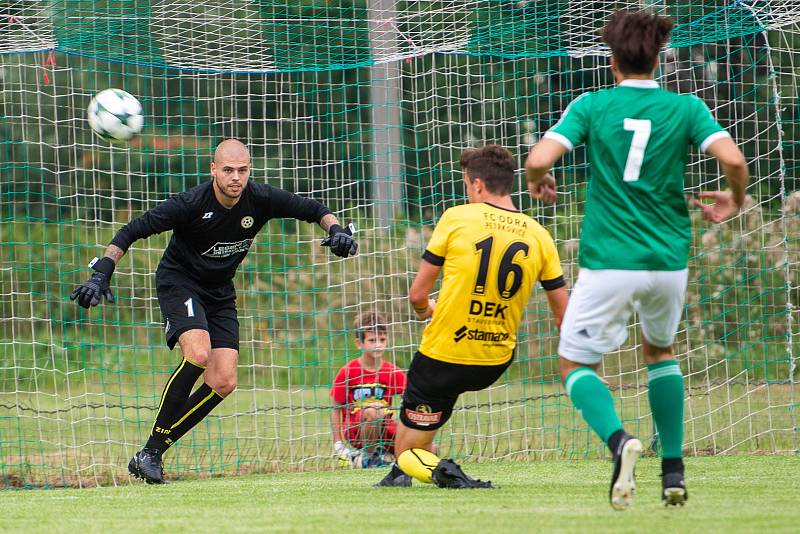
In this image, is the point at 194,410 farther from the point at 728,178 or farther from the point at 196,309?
the point at 728,178

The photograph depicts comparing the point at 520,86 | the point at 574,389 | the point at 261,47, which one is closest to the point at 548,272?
the point at 574,389

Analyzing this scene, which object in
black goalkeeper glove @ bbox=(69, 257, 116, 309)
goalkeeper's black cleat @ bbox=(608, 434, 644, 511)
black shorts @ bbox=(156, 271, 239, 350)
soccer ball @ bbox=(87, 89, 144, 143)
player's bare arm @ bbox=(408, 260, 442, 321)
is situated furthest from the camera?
soccer ball @ bbox=(87, 89, 144, 143)

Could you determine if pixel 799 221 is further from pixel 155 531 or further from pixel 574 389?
pixel 155 531

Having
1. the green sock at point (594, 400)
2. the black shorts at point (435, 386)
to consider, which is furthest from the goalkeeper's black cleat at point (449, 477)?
the green sock at point (594, 400)

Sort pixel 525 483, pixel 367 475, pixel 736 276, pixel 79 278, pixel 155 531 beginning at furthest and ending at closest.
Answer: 1. pixel 79 278
2. pixel 736 276
3. pixel 367 475
4. pixel 525 483
5. pixel 155 531

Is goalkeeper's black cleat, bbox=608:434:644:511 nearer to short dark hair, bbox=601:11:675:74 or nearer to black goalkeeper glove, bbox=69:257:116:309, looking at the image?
short dark hair, bbox=601:11:675:74

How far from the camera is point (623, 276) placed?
13.6 feet

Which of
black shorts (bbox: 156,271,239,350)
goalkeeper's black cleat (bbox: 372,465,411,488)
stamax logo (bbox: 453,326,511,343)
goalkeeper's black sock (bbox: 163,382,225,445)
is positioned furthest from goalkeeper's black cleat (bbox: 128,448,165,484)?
stamax logo (bbox: 453,326,511,343)

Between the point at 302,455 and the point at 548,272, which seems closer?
the point at 548,272

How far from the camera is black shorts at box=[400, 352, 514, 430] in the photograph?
521 centimetres

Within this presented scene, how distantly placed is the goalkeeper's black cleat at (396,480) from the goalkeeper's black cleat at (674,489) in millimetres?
1573

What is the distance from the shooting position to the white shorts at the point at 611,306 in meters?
4.16

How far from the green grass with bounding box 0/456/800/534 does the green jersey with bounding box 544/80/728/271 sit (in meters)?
0.97

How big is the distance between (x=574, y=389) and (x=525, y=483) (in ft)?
5.48
